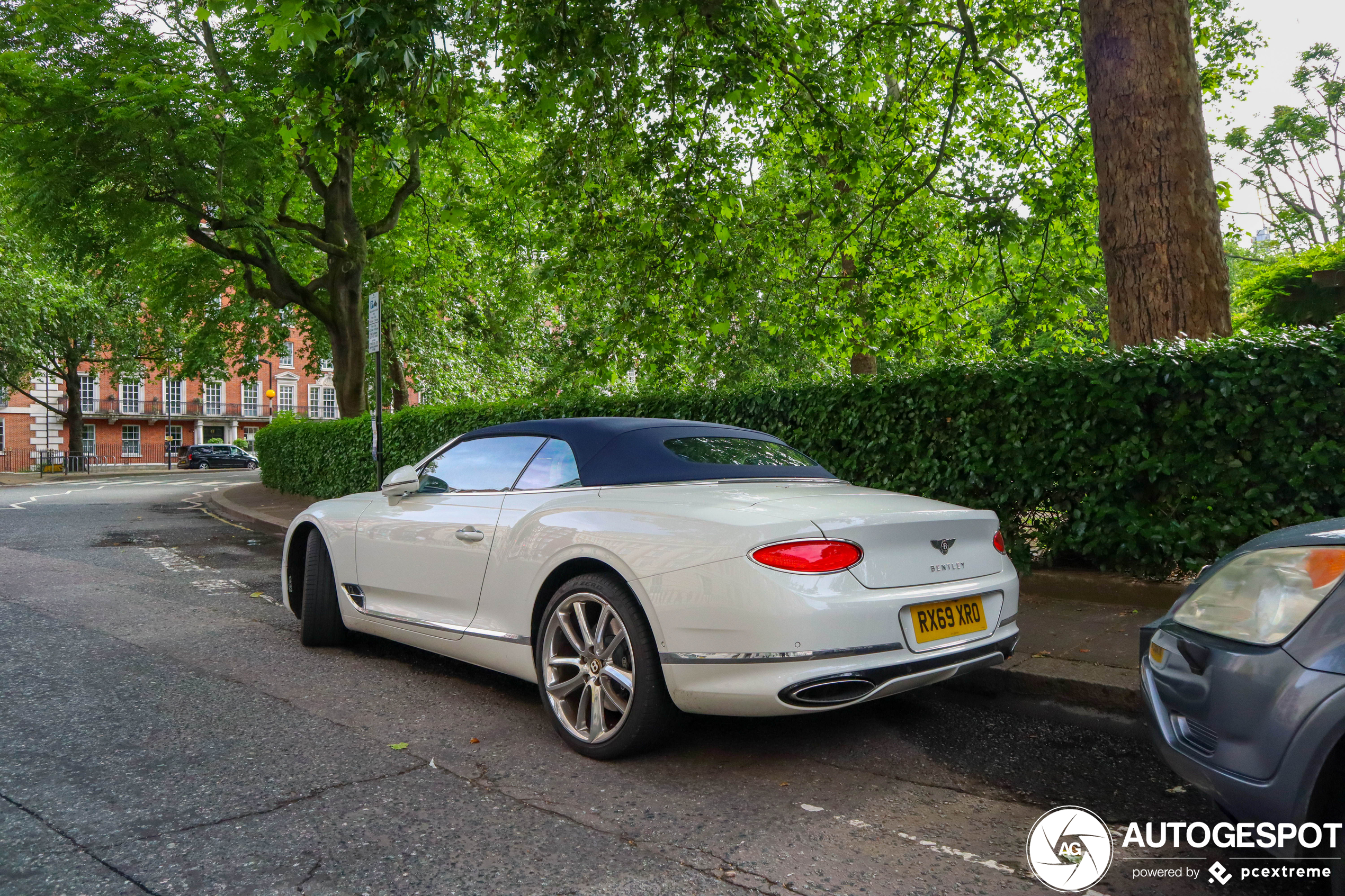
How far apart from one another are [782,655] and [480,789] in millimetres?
1218

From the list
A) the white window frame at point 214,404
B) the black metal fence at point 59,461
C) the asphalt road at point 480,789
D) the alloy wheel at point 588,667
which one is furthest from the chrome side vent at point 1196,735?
the white window frame at point 214,404

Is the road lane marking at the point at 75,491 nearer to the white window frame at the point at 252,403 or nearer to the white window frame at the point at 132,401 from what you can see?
the white window frame at the point at 132,401

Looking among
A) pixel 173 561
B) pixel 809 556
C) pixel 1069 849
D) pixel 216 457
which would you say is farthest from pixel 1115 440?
pixel 216 457

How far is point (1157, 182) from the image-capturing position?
6.72 meters

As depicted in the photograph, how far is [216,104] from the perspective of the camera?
539 inches

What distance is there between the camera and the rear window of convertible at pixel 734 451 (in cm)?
439

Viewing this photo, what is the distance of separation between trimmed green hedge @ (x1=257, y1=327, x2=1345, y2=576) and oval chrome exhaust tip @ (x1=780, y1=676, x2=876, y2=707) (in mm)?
3475

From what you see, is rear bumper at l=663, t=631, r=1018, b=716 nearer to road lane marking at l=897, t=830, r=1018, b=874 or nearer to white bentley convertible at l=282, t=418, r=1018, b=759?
white bentley convertible at l=282, t=418, r=1018, b=759

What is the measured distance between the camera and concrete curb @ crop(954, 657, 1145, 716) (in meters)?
4.17

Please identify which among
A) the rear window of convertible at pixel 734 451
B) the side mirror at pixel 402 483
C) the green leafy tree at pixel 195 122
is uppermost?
the green leafy tree at pixel 195 122

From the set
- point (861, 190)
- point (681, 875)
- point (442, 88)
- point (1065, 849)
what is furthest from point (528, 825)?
point (861, 190)

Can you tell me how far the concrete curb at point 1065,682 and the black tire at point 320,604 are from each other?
3.70 meters

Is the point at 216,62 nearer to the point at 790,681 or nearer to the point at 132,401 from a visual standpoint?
the point at 790,681

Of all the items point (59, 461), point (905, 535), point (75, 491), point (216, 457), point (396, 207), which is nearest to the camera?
point (905, 535)
